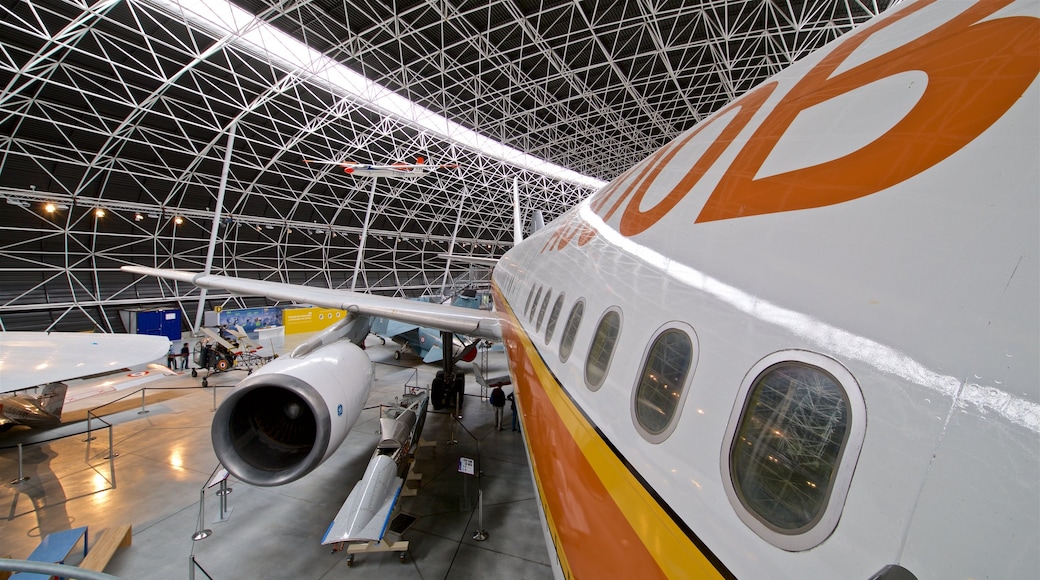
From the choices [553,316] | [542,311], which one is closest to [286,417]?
[542,311]

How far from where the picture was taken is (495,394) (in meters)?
9.92

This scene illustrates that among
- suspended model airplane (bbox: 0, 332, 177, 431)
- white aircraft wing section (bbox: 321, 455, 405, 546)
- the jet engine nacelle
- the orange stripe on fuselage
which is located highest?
the orange stripe on fuselage

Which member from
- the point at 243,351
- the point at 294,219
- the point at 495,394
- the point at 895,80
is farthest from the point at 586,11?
the point at 294,219

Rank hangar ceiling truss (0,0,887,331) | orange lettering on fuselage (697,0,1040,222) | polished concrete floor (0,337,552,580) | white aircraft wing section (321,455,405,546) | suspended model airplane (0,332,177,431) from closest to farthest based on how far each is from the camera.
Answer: orange lettering on fuselage (697,0,1040,222), white aircraft wing section (321,455,405,546), polished concrete floor (0,337,552,580), suspended model airplane (0,332,177,431), hangar ceiling truss (0,0,887,331)

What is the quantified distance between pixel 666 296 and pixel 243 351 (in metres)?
19.8

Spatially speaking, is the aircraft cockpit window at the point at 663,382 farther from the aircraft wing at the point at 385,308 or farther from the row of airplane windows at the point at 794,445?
the aircraft wing at the point at 385,308

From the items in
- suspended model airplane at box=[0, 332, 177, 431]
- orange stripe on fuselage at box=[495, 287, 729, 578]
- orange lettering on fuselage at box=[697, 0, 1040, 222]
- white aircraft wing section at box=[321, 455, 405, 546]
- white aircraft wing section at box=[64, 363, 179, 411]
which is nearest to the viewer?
orange lettering on fuselage at box=[697, 0, 1040, 222]

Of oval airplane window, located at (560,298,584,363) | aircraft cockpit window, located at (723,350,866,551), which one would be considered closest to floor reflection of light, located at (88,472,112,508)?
oval airplane window, located at (560,298,584,363)

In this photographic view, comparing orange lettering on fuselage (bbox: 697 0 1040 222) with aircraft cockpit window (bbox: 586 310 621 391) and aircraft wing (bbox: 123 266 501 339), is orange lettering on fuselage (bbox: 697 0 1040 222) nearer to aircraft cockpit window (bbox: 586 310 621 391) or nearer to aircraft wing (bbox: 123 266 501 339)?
aircraft cockpit window (bbox: 586 310 621 391)

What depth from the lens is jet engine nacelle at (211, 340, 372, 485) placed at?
3.86m

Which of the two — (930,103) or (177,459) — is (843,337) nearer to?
(930,103)

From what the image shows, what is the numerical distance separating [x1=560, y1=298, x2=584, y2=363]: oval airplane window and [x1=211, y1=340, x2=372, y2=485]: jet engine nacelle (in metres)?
2.78

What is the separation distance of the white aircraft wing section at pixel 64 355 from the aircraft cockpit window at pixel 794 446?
28.4 ft

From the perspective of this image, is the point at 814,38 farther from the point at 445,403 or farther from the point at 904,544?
the point at 904,544
